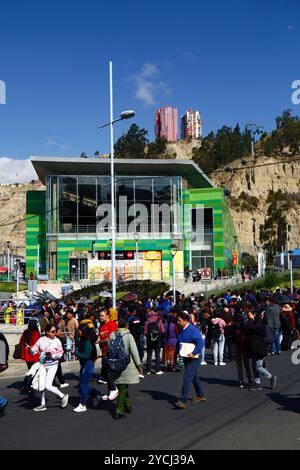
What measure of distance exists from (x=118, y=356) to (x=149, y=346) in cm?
500

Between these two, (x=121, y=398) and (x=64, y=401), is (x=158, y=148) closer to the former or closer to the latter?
(x=64, y=401)

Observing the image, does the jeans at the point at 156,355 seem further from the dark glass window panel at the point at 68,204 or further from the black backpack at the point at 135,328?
the dark glass window panel at the point at 68,204

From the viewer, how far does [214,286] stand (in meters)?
39.8

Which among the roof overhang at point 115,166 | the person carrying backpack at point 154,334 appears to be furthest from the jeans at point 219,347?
the roof overhang at point 115,166

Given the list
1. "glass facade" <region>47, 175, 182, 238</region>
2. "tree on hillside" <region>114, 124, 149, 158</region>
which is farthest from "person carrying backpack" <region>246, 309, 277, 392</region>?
"tree on hillside" <region>114, 124, 149, 158</region>

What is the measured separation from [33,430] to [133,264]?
41926 millimetres

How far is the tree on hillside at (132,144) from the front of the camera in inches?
5856

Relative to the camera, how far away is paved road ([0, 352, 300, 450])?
6.87 metres

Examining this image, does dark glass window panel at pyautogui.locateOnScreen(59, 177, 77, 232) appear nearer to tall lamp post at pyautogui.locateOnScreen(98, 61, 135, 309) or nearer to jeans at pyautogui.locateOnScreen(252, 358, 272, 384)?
tall lamp post at pyautogui.locateOnScreen(98, 61, 135, 309)

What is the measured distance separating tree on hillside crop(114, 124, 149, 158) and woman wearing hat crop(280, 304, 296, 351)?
131 meters

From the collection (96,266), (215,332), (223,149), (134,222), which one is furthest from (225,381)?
(223,149)

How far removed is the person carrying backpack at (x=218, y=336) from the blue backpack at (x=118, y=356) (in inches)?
235

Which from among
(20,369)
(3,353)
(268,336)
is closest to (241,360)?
(268,336)

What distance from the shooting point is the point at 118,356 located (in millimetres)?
8344
